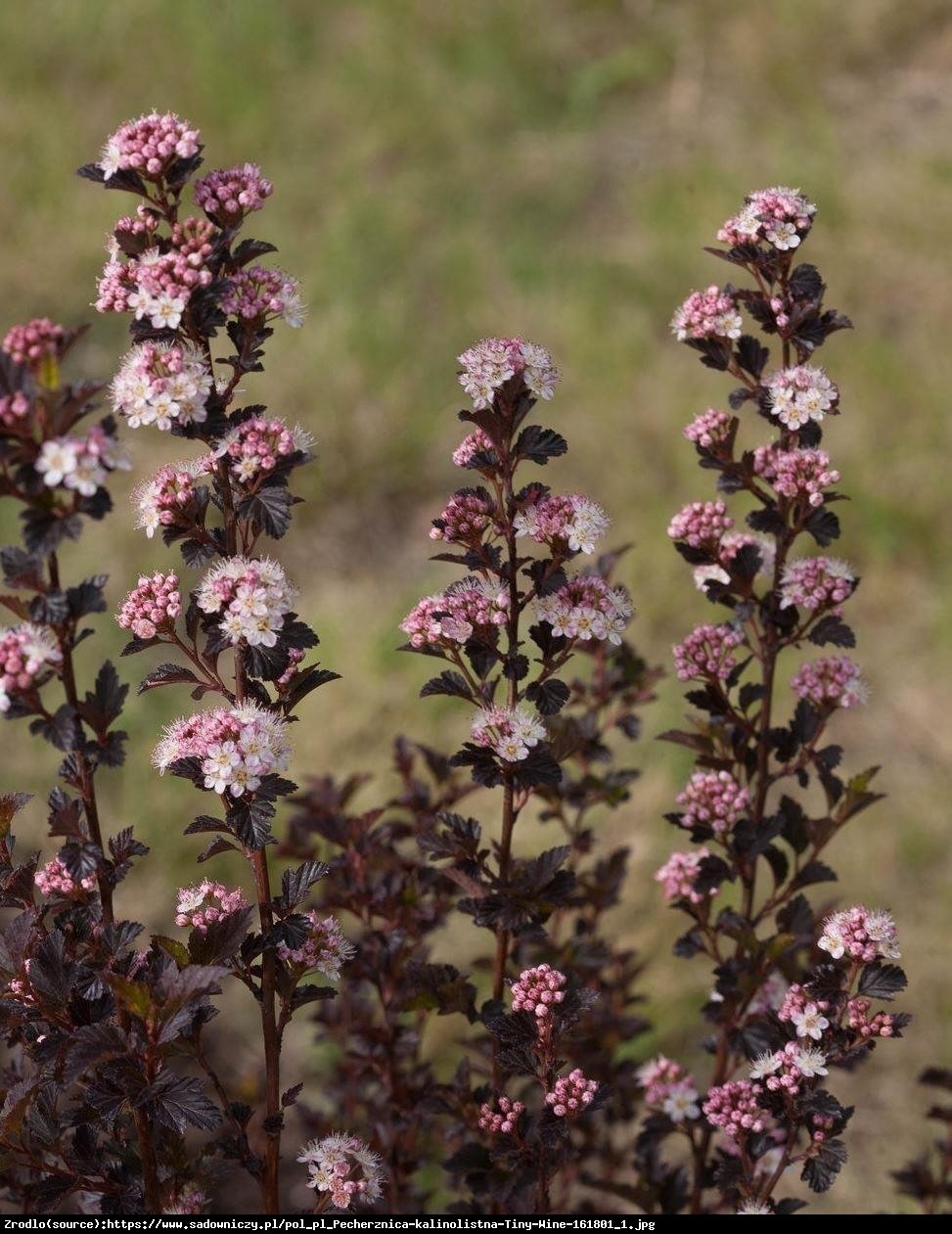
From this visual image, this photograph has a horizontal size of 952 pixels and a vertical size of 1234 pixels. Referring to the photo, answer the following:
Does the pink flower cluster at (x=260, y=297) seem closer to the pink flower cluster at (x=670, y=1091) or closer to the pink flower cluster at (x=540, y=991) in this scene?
the pink flower cluster at (x=540, y=991)

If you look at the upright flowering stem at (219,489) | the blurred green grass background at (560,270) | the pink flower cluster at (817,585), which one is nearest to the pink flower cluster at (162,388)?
the upright flowering stem at (219,489)

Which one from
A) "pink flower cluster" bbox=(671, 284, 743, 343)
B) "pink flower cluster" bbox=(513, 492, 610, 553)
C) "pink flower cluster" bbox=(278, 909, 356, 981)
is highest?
"pink flower cluster" bbox=(671, 284, 743, 343)

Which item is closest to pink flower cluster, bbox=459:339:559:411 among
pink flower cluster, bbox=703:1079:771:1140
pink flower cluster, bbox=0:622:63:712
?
pink flower cluster, bbox=0:622:63:712

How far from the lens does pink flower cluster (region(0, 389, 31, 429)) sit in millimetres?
1322

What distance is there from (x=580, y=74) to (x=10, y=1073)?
18.6 ft

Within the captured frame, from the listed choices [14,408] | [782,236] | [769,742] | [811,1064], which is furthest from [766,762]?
[14,408]

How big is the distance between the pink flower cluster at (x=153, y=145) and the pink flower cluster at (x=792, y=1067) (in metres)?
1.25

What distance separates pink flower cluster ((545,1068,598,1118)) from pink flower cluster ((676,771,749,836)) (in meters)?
0.46

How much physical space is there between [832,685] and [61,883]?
1.10 meters

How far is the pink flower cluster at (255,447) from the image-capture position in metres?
1.54

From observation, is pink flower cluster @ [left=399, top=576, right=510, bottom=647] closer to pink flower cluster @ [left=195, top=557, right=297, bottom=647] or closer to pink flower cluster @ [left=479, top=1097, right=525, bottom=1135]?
pink flower cluster @ [left=195, top=557, right=297, bottom=647]

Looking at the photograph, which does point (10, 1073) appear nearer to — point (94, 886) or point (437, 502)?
point (94, 886)

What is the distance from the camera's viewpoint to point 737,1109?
1.77 meters

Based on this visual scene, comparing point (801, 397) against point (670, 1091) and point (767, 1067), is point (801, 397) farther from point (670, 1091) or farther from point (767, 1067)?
point (670, 1091)
